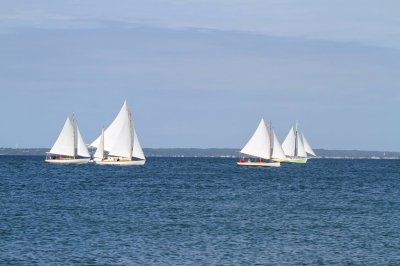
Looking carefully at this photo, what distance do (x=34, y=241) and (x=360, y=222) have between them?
24.0 meters

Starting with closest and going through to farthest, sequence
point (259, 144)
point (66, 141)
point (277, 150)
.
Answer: point (259, 144), point (66, 141), point (277, 150)

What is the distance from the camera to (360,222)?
56469 millimetres

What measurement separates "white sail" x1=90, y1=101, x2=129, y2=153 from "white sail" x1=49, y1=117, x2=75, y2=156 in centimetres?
875

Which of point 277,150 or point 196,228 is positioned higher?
point 277,150

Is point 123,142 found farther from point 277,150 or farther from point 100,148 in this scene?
point 277,150

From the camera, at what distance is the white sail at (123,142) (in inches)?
5566

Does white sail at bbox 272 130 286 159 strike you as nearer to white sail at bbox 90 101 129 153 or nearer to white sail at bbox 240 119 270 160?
white sail at bbox 240 119 270 160

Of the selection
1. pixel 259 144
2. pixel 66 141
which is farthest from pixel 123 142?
pixel 259 144

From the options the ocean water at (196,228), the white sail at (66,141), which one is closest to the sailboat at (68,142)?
the white sail at (66,141)

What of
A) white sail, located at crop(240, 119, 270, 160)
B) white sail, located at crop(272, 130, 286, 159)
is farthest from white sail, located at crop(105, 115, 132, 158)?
white sail, located at crop(272, 130, 286, 159)

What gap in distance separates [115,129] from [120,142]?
19.1 ft

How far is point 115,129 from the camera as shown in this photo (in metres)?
148

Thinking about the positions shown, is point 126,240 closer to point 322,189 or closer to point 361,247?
point 361,247

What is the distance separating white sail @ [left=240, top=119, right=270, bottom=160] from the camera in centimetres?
15012
